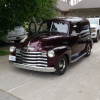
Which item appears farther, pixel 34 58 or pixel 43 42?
pixel 43 42

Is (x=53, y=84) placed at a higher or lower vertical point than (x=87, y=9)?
lower

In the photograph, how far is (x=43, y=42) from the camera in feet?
17.3

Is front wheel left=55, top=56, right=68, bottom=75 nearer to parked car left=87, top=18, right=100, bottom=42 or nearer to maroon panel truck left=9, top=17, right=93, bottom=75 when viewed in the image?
maroon panel truck left=9, top=17, right=93, bottom=75

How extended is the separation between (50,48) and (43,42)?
35cm

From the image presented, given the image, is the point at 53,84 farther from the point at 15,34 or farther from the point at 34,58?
the point at 15,34

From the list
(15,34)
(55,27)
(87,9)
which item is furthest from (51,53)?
(87,9)

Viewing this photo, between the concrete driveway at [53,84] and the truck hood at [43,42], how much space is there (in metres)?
1.01

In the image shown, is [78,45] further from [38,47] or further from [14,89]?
[14,89]

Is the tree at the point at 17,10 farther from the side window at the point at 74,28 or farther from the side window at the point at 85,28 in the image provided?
the side window at the point at 85,28

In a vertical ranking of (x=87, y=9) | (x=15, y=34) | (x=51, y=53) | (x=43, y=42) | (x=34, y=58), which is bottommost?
(x=34, y=58)

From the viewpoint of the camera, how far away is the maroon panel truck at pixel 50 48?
499 cm

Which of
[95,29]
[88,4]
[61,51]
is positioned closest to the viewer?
[61,51]

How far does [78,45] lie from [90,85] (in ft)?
7.99

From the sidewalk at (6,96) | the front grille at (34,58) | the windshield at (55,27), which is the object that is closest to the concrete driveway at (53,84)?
the sidewalk at (6,96)
